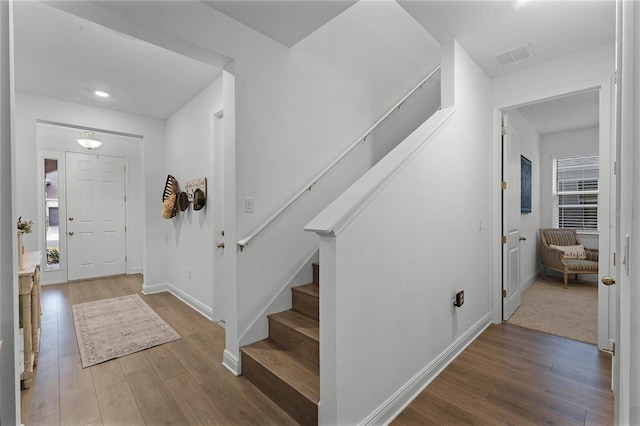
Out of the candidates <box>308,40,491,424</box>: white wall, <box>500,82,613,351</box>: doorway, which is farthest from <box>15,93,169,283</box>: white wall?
<box>500,82,613,351</box>: doorway

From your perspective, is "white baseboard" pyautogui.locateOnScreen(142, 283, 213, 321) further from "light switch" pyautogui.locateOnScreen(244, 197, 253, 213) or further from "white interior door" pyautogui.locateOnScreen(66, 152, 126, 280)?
"white interior door" pyautogui.locateOnScreen(66, 152, 126, 280)

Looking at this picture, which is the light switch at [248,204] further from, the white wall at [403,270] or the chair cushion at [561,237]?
the chair cushion at [561,237]

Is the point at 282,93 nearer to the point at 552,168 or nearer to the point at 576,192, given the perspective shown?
the point at 552,168

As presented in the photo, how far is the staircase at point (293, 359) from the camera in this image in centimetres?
169

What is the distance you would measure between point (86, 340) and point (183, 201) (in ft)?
5.88

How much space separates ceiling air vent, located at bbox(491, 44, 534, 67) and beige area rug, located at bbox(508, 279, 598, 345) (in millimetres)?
Answer: 2686

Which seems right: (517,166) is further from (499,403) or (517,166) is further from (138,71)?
(138,71)

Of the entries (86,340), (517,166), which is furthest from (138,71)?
(517,166)

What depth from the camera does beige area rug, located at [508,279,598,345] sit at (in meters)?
2.95

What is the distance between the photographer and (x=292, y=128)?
2520 mm

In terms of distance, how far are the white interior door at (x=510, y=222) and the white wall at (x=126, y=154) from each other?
460 cm

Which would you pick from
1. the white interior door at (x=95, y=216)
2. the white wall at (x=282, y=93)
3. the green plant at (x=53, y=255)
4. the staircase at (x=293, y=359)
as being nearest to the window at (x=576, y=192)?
the white wall at (x=282, y=93)

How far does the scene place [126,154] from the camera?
5.69 m

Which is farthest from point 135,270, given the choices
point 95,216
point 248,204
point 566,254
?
point 566,254
